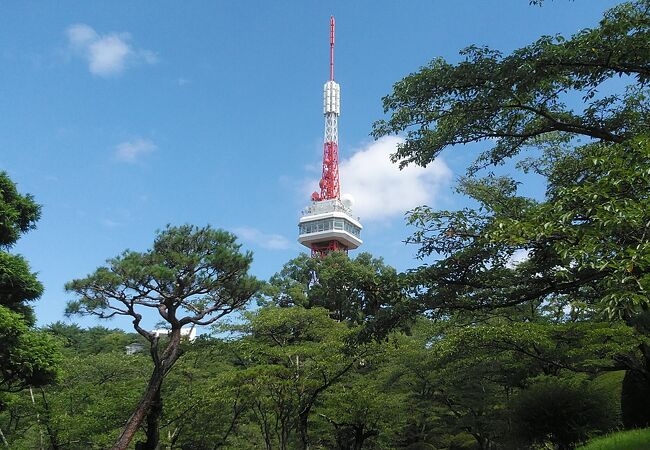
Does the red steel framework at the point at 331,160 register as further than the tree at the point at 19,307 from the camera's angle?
Yes

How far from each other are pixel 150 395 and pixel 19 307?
4328mm

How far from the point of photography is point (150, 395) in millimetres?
13836

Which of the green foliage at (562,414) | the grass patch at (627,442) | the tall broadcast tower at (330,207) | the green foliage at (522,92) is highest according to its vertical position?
the tall broadcast tower at (330,207)

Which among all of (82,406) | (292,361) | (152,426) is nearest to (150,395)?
(152,426)

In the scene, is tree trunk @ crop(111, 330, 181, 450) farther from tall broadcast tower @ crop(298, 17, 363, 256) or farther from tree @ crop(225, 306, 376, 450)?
tall broadcast tower @ crop(298, 17, 363, 256)

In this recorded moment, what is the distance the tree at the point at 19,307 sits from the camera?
933 centimetres

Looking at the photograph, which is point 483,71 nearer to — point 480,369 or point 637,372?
point 637,372

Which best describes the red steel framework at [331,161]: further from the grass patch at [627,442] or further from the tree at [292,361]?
the grass patch at [627,442]

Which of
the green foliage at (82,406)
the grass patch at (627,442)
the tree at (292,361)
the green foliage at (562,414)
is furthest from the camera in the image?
the green foliage at (82,406)

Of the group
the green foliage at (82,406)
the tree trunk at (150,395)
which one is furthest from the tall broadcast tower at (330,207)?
the tree trunk at (150,395)

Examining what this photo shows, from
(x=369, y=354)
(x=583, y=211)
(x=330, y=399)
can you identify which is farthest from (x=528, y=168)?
(x=330, y=399)

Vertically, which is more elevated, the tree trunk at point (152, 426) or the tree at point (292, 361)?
the tree at point (292, 361)

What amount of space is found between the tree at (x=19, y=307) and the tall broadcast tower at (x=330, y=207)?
148 feet

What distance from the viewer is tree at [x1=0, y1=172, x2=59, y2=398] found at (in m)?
9.33
